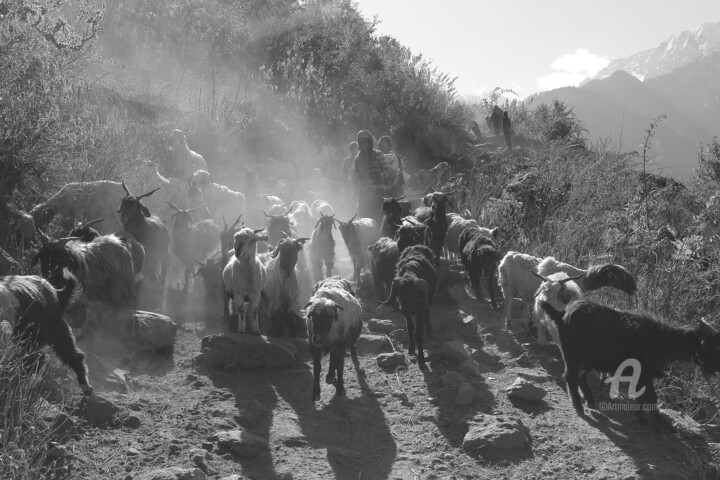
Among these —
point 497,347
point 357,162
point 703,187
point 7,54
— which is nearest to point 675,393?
point 497,347

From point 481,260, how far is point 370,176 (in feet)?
11.9

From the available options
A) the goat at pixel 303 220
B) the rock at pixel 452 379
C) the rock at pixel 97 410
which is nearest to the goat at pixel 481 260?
the rock at pixel 452 379

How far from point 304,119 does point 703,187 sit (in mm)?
12270

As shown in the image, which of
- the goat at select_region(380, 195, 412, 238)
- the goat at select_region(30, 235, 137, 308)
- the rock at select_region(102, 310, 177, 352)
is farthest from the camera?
the goat at select_region(380, 195, 412, 238)

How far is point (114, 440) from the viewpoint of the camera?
201 inches

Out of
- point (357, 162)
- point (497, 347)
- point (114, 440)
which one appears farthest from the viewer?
point (357, 162)

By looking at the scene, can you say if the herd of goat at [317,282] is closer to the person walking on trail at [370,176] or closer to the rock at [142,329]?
the rock at [142,329]

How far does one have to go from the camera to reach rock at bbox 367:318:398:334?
27.9ft

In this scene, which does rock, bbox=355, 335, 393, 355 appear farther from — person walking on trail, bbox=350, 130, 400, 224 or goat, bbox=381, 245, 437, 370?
person walking on trail, bbox=350, 130, 400, 224

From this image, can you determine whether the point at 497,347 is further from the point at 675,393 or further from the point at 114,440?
the point at 114,440

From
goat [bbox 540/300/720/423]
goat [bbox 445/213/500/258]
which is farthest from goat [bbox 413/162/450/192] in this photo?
goat [bbox 540/300/720/423]

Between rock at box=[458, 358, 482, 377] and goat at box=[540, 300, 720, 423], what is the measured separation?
1174 mm

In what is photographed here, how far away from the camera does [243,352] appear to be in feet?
23.0

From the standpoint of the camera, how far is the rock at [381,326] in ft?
27.9
